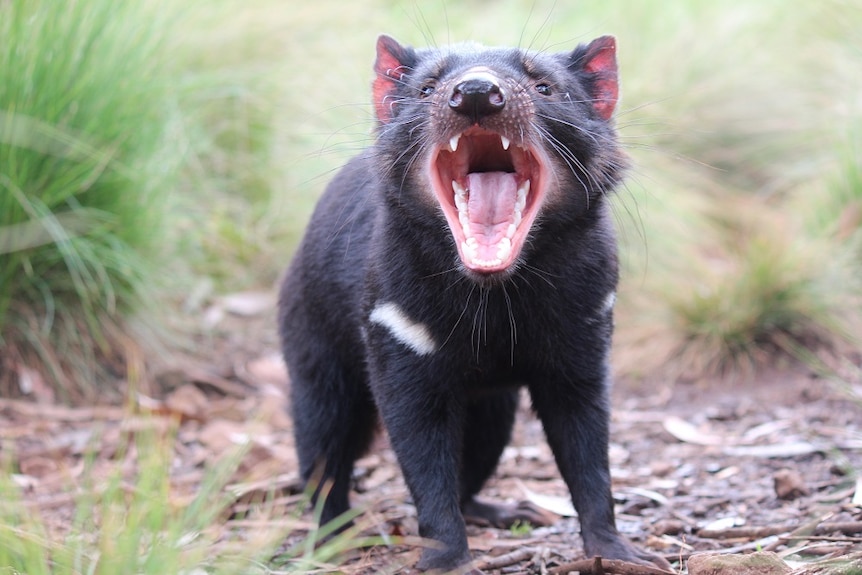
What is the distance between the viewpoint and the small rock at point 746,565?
2.39 metres

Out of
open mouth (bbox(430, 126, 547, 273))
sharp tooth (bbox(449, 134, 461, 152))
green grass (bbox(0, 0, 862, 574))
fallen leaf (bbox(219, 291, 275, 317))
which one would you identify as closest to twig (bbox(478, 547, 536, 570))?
green grass (bbox(0, 0, 862, 574))

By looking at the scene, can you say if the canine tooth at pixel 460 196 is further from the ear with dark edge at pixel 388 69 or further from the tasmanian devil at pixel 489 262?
the ear with dark edge at pixel 388 69

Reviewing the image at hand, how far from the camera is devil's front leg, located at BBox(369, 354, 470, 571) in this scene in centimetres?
272

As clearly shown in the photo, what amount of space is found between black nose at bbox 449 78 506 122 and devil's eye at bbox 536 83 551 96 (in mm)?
249

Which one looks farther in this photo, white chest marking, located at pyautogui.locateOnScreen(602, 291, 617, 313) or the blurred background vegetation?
the blurred background vegetation

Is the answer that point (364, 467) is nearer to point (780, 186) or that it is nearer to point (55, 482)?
point (55, 482)

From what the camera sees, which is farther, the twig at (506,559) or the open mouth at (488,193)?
the twig at (506,559)

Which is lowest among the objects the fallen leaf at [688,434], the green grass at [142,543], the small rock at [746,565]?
the fallen leaf at [688,434]

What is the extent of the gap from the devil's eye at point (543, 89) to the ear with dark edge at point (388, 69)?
1.38ft

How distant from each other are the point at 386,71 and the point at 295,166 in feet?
9.91

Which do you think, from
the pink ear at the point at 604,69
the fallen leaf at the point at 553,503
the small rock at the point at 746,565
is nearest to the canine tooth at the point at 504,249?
the pink ear at the point at 604,69

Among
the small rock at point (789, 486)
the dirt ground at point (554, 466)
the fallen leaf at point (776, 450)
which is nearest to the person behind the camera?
the dirt ground at point (554, 466)

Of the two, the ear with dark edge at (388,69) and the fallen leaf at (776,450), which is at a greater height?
the ear with dark edge at (388,69)

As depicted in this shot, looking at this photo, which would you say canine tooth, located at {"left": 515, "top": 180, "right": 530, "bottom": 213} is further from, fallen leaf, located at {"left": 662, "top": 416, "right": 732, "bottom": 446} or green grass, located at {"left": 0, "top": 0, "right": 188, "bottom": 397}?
green grass, located at {"left": 0, "top": 0, "right": 188, "bottom": 397}
